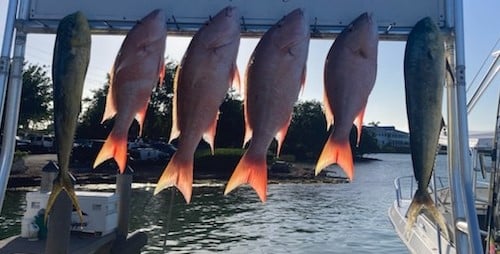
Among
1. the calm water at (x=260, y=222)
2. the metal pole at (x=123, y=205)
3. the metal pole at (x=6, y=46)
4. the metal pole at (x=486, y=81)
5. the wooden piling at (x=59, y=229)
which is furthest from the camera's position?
the calm water at (x=260, y=222)

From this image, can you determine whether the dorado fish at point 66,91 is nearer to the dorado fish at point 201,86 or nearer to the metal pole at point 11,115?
the dorado fish at point 201,86

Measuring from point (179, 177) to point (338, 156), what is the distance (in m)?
0.72

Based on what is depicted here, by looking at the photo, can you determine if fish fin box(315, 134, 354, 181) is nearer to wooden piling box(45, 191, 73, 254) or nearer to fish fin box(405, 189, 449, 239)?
fish fin box(405, 189, 449, 239)

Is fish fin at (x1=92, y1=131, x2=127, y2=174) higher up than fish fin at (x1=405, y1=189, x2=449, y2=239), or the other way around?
fish fin at (x1=92, y1=131, x2=127, y2=174)

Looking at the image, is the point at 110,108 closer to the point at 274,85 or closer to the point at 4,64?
the point at 274,85

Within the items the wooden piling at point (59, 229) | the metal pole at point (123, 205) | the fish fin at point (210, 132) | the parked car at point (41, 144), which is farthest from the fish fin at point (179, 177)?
the parked car at point (41, 144)

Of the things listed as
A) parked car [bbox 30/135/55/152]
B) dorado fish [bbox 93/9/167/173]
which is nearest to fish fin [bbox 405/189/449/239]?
dorado fish [bbox 93/9/167/173]

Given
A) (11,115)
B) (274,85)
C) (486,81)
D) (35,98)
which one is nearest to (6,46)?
(11,115)

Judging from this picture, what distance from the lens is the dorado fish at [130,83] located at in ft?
7.74

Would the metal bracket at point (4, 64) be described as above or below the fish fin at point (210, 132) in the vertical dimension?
above

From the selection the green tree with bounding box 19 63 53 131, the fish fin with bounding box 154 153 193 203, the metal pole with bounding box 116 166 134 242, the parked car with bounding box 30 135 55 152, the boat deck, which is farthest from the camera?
the parked car with bounding box 30 135 55 152

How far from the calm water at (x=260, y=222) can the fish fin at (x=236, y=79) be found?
27.6 feet

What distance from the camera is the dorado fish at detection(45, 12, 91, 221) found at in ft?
7.68

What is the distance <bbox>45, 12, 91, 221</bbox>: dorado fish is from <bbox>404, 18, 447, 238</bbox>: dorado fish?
1525 millimetres
